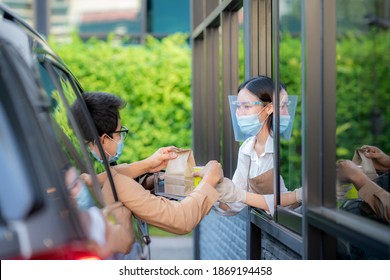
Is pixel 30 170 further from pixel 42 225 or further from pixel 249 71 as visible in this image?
pixel 249 71

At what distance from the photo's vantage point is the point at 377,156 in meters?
3.57

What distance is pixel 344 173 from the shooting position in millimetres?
3264

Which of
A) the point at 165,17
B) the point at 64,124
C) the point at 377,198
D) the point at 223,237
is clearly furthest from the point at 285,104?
the point at 165,17

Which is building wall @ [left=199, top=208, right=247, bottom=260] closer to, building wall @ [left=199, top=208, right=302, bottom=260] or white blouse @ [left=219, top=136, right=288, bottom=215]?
building wall @ [left=199, top=208, right=302, bottom=260]

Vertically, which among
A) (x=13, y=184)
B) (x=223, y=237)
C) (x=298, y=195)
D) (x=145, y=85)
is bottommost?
(x=223, y=237)

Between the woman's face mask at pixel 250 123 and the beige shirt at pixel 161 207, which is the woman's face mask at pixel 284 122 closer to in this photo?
the woman's face mask at pixel 250 123

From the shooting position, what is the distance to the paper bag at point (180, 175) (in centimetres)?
358

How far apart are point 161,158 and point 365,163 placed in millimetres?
934

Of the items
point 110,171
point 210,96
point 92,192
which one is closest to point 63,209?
point 92,192

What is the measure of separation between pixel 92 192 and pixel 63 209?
0.46m

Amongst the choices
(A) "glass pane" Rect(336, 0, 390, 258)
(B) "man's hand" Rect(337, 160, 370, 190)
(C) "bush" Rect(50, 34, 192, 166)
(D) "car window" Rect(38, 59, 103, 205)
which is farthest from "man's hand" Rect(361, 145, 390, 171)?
(C) "bush" Rect(50, 34, 192, 166)

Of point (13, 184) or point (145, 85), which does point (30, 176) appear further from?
point (145, 85)

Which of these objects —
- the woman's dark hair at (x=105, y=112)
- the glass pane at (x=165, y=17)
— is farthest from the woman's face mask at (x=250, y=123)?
the glass pane at (x=165, y=17)

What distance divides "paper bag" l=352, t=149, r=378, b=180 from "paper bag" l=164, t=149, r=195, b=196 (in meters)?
0.71
